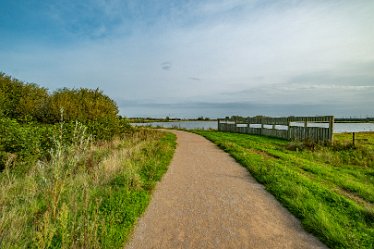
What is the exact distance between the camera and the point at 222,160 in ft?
41.1

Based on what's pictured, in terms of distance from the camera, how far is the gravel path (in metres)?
4.80

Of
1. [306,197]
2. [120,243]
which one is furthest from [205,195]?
[120,243]

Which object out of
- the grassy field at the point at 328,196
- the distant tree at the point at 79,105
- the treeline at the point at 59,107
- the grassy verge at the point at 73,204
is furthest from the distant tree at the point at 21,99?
the grassy field at the point at 328,196

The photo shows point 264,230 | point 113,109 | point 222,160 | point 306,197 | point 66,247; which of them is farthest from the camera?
point 113,109

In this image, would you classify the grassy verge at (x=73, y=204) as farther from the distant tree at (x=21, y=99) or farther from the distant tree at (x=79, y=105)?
the distant tree at (x=21, y=99)

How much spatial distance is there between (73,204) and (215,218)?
281cm

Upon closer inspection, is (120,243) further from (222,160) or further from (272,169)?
(222,160)

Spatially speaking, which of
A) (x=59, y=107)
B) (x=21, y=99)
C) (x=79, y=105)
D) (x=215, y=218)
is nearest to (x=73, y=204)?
(x=215, y=218)

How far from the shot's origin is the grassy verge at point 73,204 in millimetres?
4219

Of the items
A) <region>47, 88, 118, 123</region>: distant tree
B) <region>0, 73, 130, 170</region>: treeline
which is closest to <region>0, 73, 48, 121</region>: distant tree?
<region>0, 73, 130, 170</region>: treeline

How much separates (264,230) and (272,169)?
4.96m

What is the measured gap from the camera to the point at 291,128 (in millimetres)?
23203

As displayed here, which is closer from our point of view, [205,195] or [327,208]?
[327,208]

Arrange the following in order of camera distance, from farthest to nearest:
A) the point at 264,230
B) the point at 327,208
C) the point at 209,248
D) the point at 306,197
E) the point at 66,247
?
the point at 306,197
the point at 327,208
the point at 264,230
the point at 209,248
the point at 66,247
